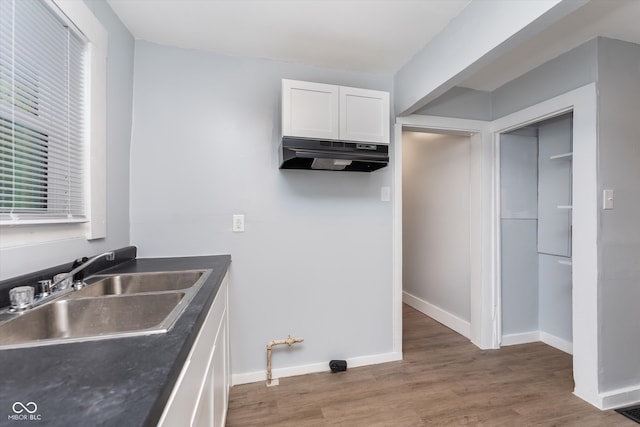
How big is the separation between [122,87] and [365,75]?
1.71 m

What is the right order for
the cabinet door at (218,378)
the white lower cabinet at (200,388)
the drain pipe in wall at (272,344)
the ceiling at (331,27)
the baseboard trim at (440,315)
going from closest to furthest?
the white lower cabinet at (200,388)
the cabinet door at (218,378)
the ceiling at (331,27)
the drain pipe in wall at (272,344)
the baseboard trim at (440,315)

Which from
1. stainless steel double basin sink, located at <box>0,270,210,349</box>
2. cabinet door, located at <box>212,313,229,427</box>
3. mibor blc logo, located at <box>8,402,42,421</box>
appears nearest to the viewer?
mibor blc logo, located at <box>8,402,42,421</box>

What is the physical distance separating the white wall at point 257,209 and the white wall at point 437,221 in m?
1.06

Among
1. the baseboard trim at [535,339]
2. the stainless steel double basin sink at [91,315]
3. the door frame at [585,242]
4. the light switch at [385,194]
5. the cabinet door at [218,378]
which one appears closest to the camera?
the stainless steel double basin sink at [91,315]

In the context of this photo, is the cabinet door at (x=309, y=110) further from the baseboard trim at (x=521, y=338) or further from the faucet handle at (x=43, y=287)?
the baseboard trim at (x=521, y=338)

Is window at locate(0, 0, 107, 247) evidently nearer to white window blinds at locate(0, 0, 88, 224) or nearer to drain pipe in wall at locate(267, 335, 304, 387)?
white window blinds at locate(0, 0, 88, 224)

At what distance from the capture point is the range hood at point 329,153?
1736 mm

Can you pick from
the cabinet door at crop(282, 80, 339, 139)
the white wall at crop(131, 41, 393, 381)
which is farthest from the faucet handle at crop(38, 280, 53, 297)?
the cabinet door at crop(282, 80, 339, 139)

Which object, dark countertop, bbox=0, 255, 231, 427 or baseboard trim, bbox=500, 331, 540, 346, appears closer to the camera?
dark countertop, bbox=0, 255, 231, 427

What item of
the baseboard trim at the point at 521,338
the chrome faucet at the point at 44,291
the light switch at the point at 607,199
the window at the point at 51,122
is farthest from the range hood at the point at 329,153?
the baseboard trim at the point at 521,338

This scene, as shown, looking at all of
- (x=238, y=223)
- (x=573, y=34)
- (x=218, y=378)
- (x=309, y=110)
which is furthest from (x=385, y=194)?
(x=218, y=378)

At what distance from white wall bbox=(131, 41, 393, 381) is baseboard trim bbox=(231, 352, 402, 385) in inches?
0.8

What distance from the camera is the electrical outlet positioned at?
6.53ft

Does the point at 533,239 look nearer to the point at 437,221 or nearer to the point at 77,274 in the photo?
the point at 437,221
